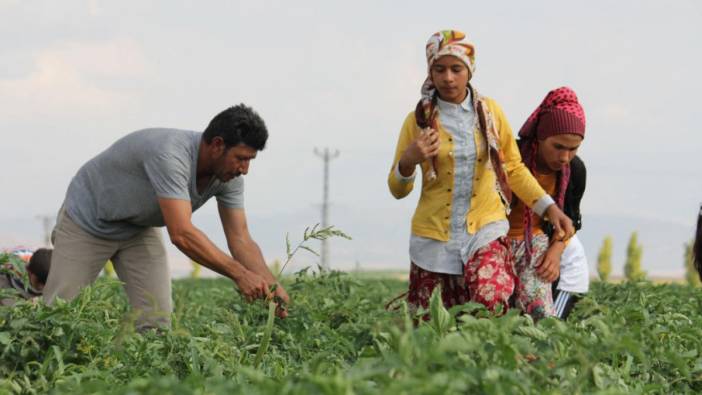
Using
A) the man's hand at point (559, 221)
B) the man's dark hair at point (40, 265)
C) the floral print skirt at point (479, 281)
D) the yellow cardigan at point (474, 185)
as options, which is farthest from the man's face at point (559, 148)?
the man's dark hair at point (40, 265)

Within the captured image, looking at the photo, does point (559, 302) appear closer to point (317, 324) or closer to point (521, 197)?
point (521, 197)

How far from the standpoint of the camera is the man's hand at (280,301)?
5266 mm

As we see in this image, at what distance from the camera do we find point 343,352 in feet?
14.5

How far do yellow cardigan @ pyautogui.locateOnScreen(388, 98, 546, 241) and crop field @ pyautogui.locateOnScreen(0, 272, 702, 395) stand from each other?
625 mm

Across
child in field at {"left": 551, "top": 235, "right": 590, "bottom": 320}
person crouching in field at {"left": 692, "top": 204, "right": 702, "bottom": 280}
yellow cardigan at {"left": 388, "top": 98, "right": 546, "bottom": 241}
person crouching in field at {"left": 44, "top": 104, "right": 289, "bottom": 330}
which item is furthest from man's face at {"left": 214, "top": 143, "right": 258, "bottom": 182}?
person crouching in field at {"left": 692, "top": 204, "right": 702, "bottom": 280}

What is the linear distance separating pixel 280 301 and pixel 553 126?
1678 mm

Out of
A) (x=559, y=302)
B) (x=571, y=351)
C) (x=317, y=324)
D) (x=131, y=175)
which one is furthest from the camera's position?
(x=131, y=175)

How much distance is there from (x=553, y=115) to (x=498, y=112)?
0.29 metres

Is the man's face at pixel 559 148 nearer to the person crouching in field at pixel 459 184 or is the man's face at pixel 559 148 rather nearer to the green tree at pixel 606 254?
the person crouching in field at pixel 459 184

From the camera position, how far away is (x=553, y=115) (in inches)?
211

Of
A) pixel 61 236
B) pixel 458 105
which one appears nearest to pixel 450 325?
pixel 458 105

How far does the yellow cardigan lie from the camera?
16.9ft

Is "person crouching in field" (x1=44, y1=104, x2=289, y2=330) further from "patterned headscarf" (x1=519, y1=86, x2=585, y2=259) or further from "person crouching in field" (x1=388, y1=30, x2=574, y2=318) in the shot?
"patterned headscarf" (x1=519, y1=86, x2=585, y2=259)

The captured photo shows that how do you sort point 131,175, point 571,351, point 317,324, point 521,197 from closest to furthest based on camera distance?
point 571,351, point 317,324, point 521,197, point 131,175
